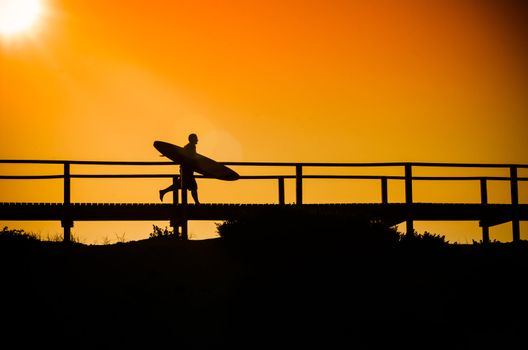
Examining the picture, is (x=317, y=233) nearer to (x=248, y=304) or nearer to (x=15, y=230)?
(x=248, y=304)

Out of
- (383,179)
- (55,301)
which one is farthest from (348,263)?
(383,179)

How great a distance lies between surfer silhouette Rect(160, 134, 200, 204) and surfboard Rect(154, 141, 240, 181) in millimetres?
133

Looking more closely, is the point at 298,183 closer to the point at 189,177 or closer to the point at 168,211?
the point at 189,177

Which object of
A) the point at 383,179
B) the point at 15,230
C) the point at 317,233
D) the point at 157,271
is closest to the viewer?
the point at 157,271

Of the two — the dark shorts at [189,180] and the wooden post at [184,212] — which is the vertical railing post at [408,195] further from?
the wooden post at [184,212]

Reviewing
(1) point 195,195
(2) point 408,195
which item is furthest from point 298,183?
(2) point 408,195

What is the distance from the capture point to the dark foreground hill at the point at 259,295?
1272 centimetres

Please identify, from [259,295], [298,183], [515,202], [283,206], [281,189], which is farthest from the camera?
[515,202]

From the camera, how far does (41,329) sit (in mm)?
12469

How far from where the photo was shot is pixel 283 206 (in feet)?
63.8

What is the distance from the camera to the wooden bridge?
20781 mm

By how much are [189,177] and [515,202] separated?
8.34 meters

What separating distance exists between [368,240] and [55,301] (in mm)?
5213

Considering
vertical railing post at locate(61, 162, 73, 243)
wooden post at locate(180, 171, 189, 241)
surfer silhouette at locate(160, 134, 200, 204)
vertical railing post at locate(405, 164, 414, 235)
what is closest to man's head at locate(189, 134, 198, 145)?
surfer silhouette at locate(160, 134, 200, 204)
